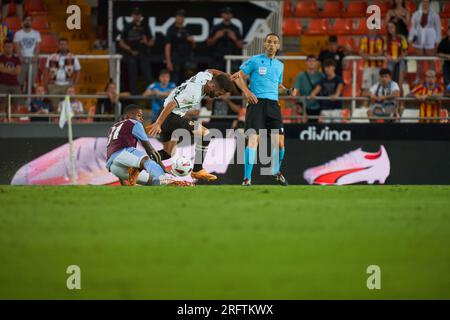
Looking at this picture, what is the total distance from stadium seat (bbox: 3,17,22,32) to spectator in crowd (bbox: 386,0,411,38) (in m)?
9.18

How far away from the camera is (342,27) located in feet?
81.6

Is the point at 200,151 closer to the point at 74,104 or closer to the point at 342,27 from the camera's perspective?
the point at 74,104

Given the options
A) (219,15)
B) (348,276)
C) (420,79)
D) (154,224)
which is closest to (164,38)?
(219,15)

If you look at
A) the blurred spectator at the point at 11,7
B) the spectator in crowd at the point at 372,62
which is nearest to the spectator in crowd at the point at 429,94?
the spectator in crowd at the point at 372,62

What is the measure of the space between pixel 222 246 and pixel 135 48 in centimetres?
1310

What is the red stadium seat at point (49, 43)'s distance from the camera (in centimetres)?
2291

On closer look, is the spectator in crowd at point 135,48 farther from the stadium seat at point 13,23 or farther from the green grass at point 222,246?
the green grass at point 222,246

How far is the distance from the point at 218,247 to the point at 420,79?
1271 centimetres

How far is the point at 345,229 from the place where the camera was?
9172 mm

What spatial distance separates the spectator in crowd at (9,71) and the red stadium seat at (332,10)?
908 centimetres

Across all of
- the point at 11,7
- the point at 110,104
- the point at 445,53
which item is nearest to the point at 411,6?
the point at 445,53

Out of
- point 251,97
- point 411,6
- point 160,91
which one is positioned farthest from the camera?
point 411,6

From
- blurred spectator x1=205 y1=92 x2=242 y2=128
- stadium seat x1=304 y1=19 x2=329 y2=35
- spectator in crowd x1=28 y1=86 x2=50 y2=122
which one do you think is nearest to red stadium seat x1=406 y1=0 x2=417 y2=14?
stadium seat x1=304 y1=19 x2=329 y2=35
